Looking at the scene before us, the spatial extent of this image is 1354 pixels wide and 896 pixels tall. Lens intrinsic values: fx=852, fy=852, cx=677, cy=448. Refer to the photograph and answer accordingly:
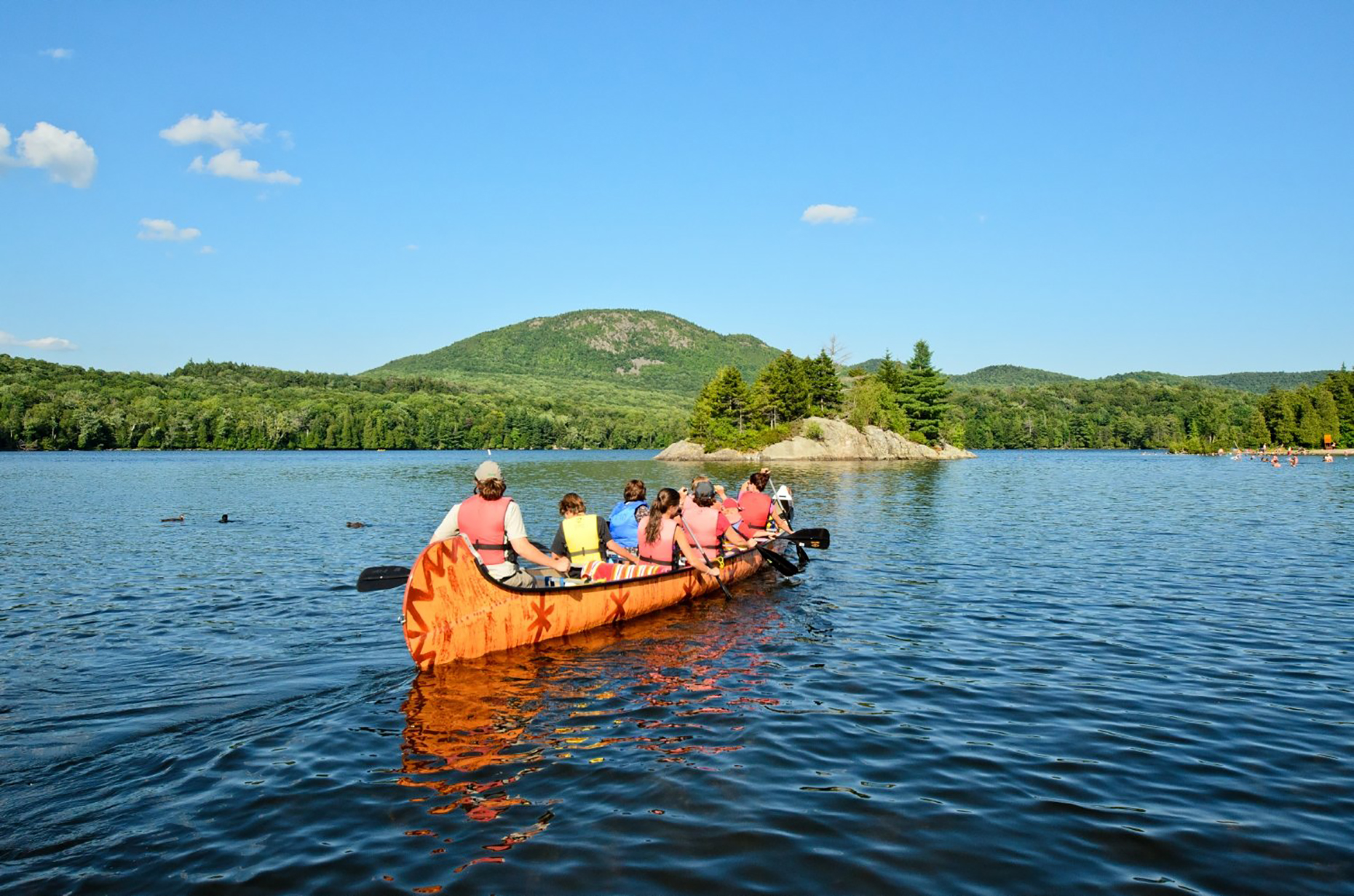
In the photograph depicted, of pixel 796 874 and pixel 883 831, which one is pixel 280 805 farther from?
pixel 883 831

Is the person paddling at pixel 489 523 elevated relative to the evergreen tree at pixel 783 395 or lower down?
lower down

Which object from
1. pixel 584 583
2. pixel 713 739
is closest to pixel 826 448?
pixel 584 583

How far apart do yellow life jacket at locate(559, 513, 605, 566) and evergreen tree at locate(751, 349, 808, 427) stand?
95.9 m

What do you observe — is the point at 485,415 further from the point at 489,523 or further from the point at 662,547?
the point at 489,523

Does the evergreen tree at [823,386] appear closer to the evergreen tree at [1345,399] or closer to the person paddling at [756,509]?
the evergreen tree at [1345,399]

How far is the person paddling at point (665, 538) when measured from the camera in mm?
15258

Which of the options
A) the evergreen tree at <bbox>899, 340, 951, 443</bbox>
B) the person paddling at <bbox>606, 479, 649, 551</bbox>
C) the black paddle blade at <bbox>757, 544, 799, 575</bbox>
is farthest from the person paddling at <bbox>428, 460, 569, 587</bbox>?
the evergreen tree at <bbox>899, 340, 951, 443</bbox>

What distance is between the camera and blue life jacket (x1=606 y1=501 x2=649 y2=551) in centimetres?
1552

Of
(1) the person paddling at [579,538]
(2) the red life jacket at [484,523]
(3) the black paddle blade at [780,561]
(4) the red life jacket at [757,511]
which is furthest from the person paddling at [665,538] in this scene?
(4) the red life jacket at [757,511]

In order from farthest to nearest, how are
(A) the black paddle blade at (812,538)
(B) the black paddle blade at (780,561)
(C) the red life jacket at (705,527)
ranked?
(A) the black paddle blade at (812,538)
(B) the black paddle blade at (780,561)
(C) the red life jacket at (705,527)

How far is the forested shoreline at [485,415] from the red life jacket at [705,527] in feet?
294

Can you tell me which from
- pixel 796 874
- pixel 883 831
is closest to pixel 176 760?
pixel 796 874

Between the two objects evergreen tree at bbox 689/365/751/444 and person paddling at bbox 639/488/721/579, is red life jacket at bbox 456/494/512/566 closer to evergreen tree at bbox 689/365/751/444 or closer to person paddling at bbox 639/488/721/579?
person paddling at bbox 639/488/721/579

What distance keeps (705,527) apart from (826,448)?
89.3m
